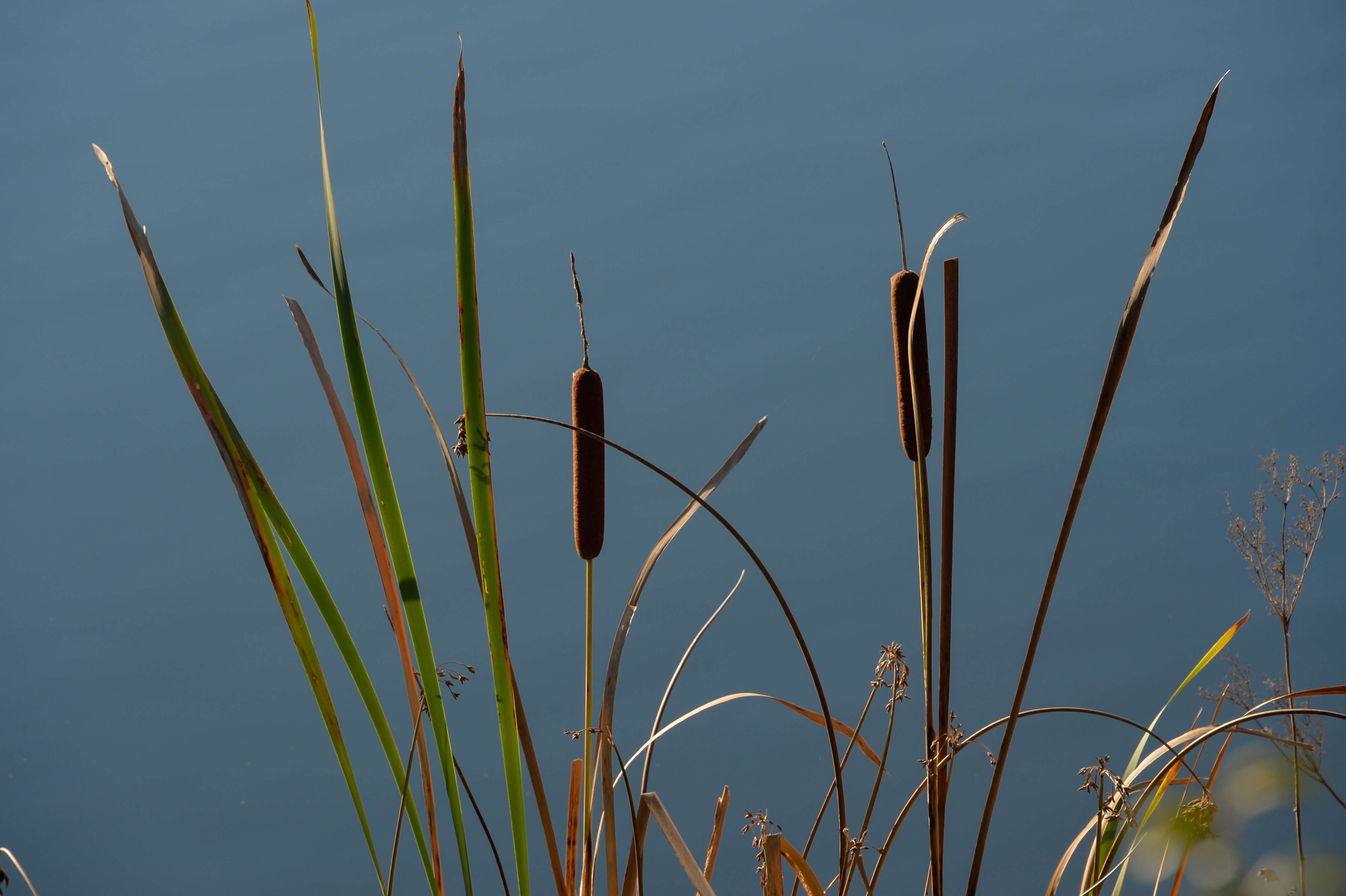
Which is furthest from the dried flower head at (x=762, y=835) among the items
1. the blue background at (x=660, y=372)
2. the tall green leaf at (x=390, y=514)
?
the blue background at (x=660, y=372)

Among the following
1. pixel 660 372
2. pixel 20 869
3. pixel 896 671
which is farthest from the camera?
pixel 660 372

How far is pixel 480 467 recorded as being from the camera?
0.37 metres

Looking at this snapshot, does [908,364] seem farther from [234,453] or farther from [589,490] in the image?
[234,453]

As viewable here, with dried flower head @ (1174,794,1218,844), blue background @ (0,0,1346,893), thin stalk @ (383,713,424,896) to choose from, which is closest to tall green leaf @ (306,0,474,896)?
thin stalk @ (383,713,424,896)

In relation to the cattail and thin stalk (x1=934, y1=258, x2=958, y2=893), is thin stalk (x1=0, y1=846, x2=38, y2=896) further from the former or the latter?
thin stalk (x1=934, y1=258, x2=958, y2=893)

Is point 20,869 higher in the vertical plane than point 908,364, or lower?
lower

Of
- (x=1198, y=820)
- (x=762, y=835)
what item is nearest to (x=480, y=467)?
(x=762, y=835)

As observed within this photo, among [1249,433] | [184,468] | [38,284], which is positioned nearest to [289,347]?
[184,468]

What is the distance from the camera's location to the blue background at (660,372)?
202 centimetres

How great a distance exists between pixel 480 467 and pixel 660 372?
1.77m

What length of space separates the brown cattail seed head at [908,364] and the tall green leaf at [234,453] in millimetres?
290

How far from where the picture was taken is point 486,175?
7.00ft

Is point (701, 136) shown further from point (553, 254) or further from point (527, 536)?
→ point (527, 536)

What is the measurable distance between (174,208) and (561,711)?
1496 millimetres
